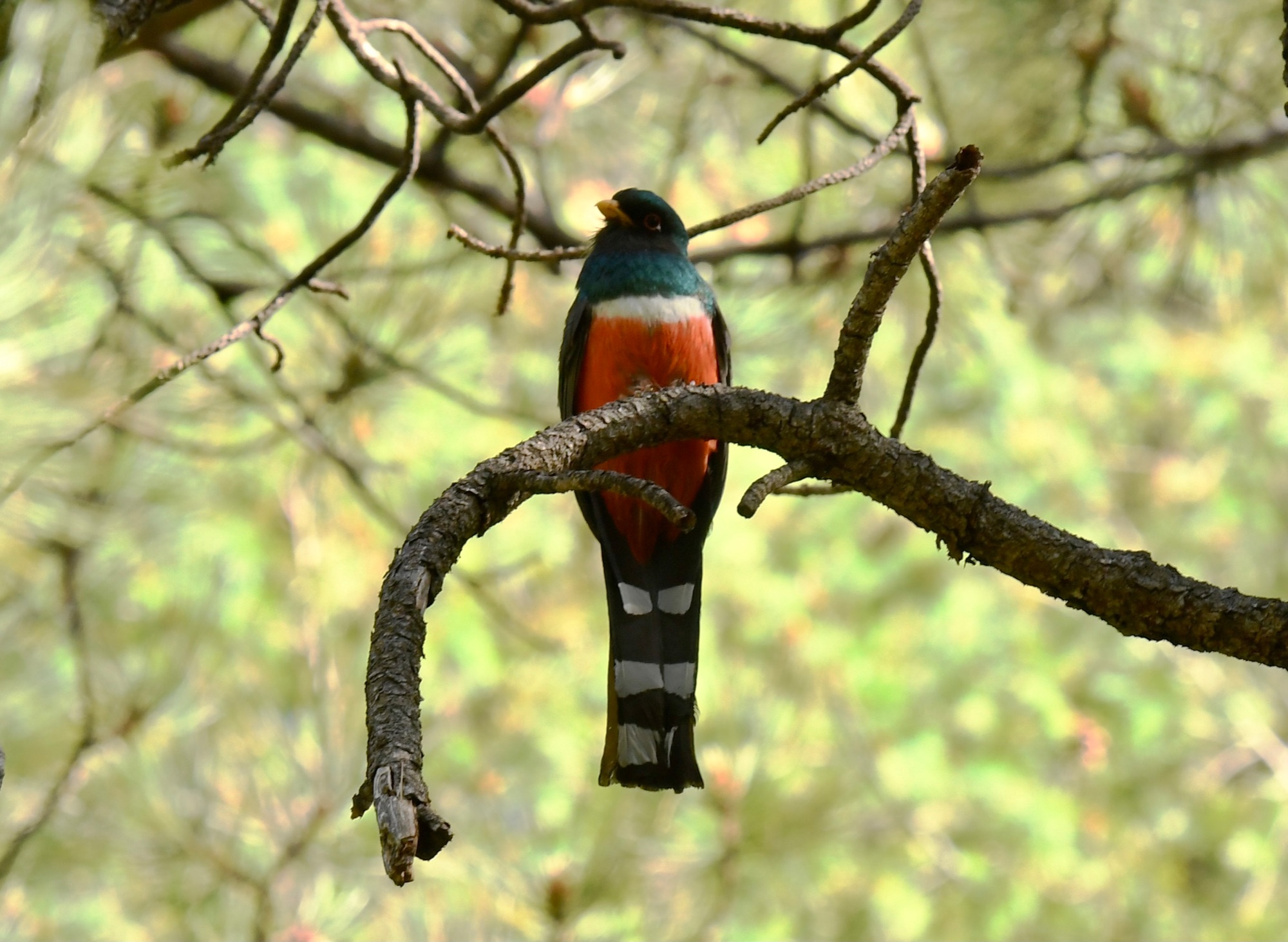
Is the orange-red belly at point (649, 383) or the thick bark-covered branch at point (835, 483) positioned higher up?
the orange-red belly at point (649, 383)

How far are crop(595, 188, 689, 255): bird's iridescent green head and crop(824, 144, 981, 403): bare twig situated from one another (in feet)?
5.05

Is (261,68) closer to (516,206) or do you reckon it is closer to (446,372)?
(516,206)

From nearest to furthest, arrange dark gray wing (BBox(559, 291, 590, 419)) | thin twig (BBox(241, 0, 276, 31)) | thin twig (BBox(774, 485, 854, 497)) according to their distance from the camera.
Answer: thin twig (BBox(774, 485, 854, 497))
thin twig (BBox(241, 0, 276, 31))
dark gray wing (BBox(559, 291, 590, 419))

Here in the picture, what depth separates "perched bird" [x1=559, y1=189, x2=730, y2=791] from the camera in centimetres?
260

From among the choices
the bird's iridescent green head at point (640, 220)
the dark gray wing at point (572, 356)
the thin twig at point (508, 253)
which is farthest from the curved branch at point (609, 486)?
the bird's iridescent green head at point (640, 220)

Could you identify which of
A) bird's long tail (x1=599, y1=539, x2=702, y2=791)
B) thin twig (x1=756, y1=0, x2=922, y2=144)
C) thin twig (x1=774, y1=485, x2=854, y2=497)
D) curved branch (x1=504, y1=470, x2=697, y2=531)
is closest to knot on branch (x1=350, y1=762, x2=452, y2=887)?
curved branch (x1=504, y1=470, x2=697, y2=531)

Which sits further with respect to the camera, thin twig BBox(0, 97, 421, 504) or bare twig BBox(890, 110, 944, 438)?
bare twig BBox(890, 110, 944, 438)

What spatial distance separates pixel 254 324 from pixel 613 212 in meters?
1.35

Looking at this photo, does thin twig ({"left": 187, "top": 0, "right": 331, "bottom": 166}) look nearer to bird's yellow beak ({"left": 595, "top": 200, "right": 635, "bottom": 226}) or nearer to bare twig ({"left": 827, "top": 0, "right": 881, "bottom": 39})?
bare twig ({"left": 827, "top": 0, "right": 881, "bottom": 39})

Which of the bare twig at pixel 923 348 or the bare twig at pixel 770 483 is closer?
the bare twig at pixel 770 483

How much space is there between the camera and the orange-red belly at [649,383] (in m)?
2.95

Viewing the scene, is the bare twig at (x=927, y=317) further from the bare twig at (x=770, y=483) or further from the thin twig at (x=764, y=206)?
the bare twig at (x=770, y=483)

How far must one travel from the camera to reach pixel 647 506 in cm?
292

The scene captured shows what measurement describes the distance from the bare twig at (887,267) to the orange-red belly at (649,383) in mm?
955
